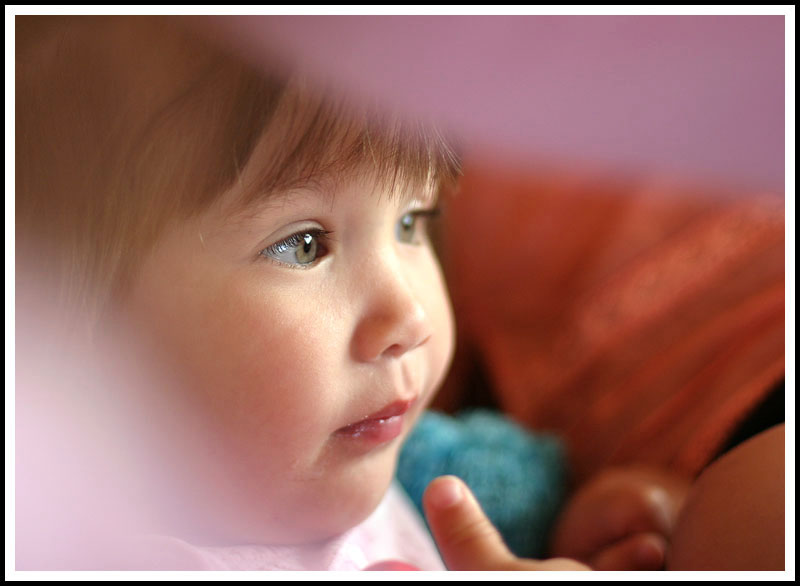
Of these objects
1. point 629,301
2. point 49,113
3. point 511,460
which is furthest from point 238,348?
point 629,301

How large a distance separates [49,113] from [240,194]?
91 millimetres

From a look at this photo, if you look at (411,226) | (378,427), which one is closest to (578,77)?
(411,226)

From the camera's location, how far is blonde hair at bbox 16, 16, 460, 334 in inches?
12.7

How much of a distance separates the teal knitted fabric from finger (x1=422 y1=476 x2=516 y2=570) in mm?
158

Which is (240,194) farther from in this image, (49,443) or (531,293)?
(531,293)

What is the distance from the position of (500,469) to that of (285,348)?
10.8 inches

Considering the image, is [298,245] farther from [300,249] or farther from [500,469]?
[500,469]

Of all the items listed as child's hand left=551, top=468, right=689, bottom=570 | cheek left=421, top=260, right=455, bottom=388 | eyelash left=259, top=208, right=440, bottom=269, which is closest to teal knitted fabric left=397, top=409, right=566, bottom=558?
child's hand left=551, top=468, right=689, bottom=570

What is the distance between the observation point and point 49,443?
0.37 metres

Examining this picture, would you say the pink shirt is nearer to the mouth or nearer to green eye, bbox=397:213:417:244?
the mouth

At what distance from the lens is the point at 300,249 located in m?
0.37

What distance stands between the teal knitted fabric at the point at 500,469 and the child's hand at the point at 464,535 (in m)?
0.16

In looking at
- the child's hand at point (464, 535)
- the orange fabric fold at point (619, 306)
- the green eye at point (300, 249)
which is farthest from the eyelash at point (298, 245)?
the orange fabric fold at point (619, 306)

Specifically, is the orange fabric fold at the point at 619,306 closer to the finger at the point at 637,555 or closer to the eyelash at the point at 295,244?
the finger at the point at 637,555
